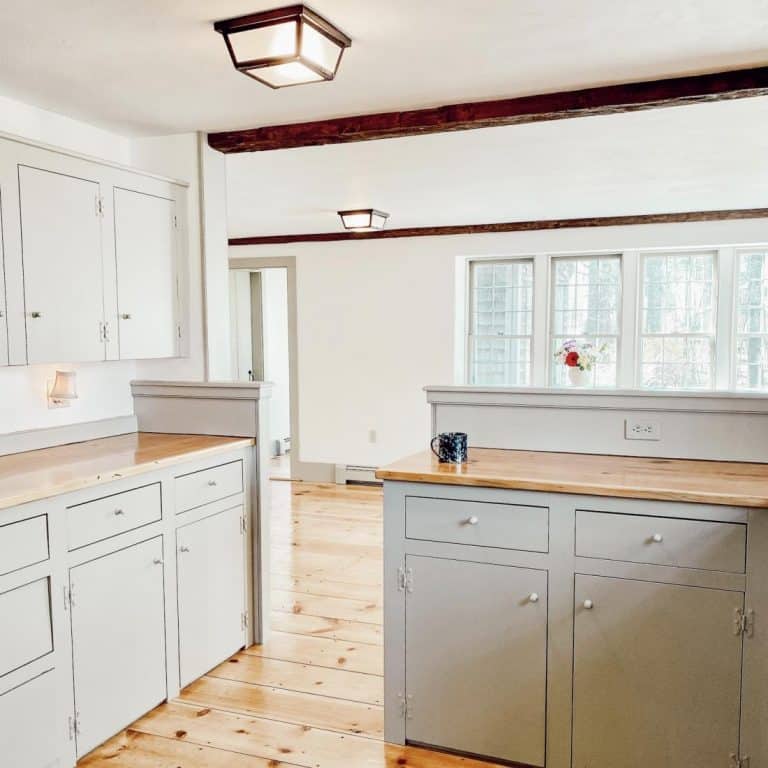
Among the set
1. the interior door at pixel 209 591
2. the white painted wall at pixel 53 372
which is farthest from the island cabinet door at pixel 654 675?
the white painted wall at pixel 53 372

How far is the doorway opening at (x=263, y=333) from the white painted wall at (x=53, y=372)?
434cm

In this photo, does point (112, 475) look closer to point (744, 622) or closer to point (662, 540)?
point (662, 540)

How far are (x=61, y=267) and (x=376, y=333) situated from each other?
4.05 metres

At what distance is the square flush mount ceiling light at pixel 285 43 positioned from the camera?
218 cm

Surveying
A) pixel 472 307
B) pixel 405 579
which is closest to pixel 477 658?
pixel 405 579

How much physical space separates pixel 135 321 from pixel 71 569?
4.13 feet

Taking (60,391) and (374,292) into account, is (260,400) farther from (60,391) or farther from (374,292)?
(374,292)

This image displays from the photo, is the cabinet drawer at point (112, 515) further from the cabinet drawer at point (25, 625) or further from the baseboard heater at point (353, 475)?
the baseboard heater at point (353, 475)

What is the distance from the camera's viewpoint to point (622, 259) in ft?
20.3

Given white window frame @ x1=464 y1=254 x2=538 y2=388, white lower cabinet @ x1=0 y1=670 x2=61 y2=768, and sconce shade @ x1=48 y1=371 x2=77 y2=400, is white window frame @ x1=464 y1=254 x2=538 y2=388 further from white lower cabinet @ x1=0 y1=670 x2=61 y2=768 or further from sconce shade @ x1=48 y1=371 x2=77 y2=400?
white lower cabinet @ x1=0 y1=670 x2=61 y2=768

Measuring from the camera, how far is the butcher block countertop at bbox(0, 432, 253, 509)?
7.24 feet

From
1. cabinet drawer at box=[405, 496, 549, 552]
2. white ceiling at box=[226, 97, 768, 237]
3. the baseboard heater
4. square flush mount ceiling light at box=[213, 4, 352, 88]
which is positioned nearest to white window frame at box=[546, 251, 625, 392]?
white ceiling at box=[226, 97, 768, 237]

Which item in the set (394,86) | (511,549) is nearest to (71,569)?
(511,549)

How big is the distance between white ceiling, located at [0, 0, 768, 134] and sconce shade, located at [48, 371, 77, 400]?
45.4 inches
